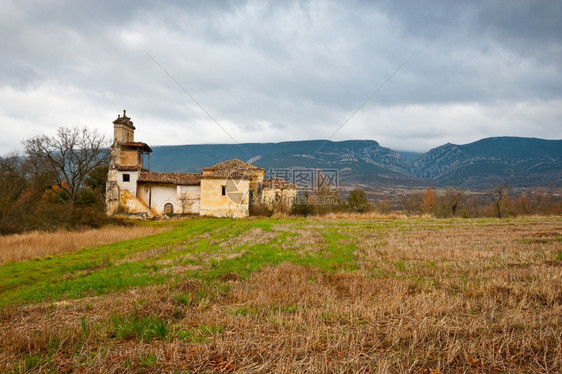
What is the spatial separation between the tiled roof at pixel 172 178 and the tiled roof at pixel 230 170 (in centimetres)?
169

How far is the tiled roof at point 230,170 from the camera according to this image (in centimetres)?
3884

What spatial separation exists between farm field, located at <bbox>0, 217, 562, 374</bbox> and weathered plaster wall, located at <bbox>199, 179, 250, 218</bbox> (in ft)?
87.8

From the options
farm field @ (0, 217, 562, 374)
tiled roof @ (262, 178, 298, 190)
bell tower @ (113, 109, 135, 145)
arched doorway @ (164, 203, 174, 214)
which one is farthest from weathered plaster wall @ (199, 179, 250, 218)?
farm field @ (0, 217, 562, 374)

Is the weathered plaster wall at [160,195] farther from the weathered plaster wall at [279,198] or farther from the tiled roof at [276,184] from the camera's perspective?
the tiled roof at [276,184]

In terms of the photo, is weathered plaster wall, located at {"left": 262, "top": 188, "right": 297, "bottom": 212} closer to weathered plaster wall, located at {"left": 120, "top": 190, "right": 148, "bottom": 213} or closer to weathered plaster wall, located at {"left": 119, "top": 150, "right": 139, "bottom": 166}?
weathered plaster wall, located at {"left": 120, "top": 190, "right": 148, "bottom": 213}

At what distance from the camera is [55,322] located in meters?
6.11

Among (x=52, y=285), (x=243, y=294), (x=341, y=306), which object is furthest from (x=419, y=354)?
(x=52, y=285)

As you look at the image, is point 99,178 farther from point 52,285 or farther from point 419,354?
point 419,354

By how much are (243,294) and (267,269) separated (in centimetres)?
286

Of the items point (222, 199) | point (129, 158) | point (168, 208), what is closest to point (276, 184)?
point (222, 199)

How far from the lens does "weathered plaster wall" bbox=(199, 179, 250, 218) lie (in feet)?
126

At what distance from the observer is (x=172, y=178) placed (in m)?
40.5

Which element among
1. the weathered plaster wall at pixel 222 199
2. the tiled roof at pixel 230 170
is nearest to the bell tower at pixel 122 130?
the tiled roof at pixel 230 170

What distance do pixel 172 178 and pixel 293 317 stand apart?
37658 millimetres
